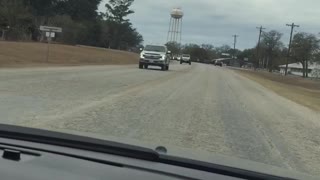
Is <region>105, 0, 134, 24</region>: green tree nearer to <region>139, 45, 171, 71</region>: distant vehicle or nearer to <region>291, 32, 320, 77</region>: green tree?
<region>291, 32, 320, 77</region>: green tree

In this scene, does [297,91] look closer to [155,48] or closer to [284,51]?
[155,48]

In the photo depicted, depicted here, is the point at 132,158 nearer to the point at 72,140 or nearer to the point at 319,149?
the point at 72,140

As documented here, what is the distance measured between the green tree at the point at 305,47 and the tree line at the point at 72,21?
42011mm

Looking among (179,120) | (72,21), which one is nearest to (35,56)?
(179,120)

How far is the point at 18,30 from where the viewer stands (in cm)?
8075

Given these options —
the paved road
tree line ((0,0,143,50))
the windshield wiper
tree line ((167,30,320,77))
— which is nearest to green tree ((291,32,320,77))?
tree line ((167,30,320,77))

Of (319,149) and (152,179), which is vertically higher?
(152,179)

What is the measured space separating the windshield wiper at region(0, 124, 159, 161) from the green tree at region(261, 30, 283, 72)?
481 feet

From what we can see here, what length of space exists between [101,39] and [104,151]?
415ft

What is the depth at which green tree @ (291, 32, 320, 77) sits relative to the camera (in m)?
130

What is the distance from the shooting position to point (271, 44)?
14912 cm

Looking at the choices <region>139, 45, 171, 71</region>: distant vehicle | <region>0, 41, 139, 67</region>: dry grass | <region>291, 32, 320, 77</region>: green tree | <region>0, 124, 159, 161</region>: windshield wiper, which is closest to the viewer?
<region>0, 124, 159, 161</region>: windshield wiper

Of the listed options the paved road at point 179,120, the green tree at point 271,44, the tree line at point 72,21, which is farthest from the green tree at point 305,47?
the paved road at point 179,120

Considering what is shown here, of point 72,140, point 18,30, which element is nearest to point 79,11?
point 18,30
